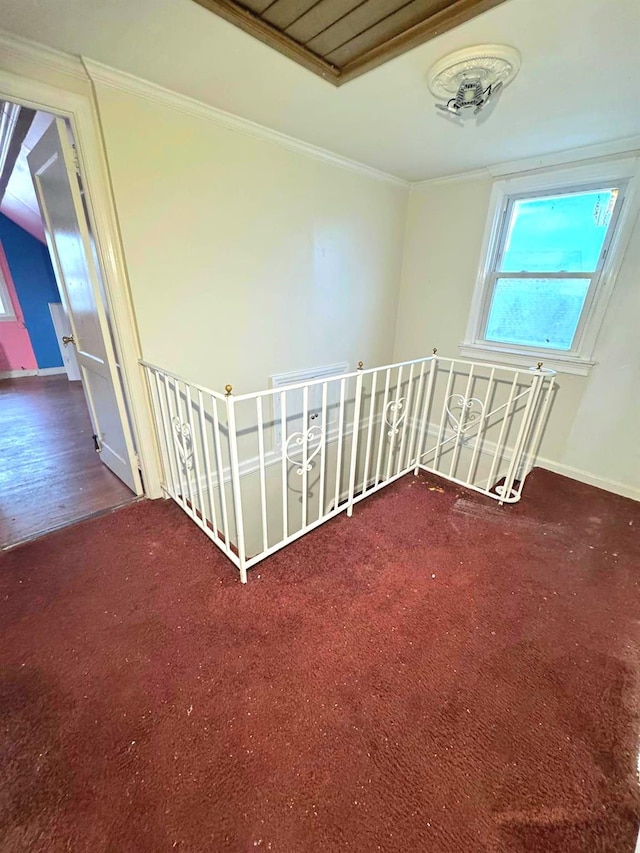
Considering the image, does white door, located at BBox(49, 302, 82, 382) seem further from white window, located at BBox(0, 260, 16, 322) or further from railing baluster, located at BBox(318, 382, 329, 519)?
railing baluster, located at BBox(318, 382, 329, 519)

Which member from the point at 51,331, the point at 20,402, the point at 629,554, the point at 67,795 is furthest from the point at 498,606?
the point at 51,331

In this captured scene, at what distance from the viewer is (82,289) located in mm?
1982

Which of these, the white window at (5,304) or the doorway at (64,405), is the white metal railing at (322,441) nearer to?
the doorway at (64,405)

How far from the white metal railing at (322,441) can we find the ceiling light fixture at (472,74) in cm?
123

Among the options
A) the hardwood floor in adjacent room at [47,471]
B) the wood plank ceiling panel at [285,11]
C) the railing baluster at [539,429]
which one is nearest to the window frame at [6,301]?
the hardwood floor in adjacent room at [47,471]

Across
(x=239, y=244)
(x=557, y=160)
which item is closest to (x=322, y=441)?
(x=239, y=244)

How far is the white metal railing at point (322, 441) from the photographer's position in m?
1.79

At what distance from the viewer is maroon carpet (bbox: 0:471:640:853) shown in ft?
2.95

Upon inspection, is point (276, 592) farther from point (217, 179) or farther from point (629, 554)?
point (217, 179)

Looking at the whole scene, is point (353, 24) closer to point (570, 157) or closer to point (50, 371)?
point (570, 157)

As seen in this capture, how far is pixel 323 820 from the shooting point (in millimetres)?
897

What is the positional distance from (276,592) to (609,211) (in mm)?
3087

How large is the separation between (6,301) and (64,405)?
7.68 ft

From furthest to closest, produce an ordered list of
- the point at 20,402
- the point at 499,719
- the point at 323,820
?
the point at 20,402 < the point at 499,719 < the point at 323,820
